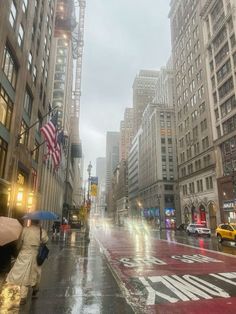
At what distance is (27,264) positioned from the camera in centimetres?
744

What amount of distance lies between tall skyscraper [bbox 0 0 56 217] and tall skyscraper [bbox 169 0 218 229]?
36.8 meters

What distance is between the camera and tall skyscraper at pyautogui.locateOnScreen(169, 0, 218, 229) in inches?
2297

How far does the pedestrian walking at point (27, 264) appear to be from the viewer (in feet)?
23.9

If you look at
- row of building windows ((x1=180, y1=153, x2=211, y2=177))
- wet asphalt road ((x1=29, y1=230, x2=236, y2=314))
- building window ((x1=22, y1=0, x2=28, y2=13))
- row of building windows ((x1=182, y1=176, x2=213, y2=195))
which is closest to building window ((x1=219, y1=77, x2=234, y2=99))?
row of building windows ((x1=180, y1=153, x2=211, y2=177))

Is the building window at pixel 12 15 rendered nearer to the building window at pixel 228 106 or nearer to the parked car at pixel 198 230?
the parked car at pixel 198 230

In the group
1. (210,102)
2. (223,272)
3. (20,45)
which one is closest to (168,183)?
(210,102)

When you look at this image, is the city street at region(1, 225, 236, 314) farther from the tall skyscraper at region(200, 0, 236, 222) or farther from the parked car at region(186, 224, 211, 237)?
the tall skyscraper at region(200, 0, 236, 222)

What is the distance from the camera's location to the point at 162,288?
901cm

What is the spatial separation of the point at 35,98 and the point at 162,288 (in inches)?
1037

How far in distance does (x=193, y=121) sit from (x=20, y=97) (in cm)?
5117

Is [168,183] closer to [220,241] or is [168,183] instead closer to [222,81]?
[222,81]

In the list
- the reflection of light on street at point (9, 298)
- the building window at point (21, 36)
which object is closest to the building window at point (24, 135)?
the building window at point (21, 36)

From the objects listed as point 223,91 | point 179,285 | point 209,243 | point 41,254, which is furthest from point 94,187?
point 223,91

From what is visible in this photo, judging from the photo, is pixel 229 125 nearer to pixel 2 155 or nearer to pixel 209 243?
pixel 209 243
